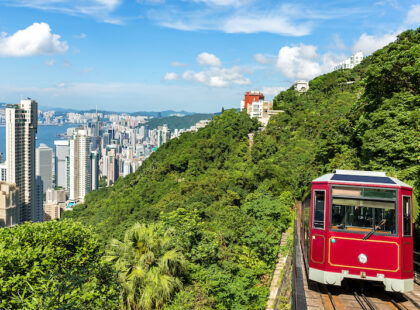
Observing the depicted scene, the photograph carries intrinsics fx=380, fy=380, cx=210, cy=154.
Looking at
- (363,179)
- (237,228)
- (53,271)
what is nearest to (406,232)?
(363,179)

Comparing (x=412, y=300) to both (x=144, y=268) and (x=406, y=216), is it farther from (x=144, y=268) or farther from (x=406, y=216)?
(x=144, y=268)

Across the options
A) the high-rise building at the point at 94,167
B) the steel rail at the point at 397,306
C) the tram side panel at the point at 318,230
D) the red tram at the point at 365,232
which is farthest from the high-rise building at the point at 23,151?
the steel rail at the point at 397,306

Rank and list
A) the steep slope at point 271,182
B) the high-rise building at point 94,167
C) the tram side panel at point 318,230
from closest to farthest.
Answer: the tram side panel at point 318,230
the steep slope at point 271,182
the high-rise building at point 94,167

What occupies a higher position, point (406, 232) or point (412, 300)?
point (406, 232)

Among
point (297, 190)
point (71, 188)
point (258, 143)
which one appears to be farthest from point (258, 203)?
point (71, 188)

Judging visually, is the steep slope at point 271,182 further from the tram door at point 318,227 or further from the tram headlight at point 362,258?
the tram headlight at point 362,258
